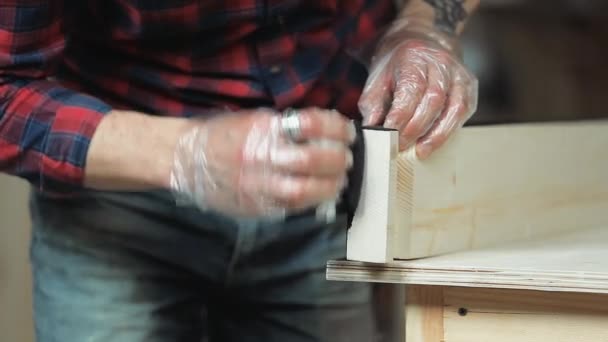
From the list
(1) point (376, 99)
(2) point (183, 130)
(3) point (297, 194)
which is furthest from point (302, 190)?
(1) point (376, 99)

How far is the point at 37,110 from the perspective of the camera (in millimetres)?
676

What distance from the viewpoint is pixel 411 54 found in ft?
2.65

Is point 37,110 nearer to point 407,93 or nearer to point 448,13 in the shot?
point 407,93

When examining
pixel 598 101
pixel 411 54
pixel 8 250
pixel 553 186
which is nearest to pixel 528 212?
pixel 553 186

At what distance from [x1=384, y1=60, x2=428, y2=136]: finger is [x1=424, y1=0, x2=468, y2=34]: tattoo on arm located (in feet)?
0.64

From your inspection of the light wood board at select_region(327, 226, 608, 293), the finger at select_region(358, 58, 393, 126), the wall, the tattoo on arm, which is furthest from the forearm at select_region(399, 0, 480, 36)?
the wall

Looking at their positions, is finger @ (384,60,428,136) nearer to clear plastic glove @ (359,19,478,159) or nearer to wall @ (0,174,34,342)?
clear plastic glove @ (359,19,478,159)

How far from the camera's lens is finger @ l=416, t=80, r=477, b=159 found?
679 millimetres

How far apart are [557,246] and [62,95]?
1.50ft

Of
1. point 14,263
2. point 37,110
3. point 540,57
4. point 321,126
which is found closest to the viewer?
point 321,126

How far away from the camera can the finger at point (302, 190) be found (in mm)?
564

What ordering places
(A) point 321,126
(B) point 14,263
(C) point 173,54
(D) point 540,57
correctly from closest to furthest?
(A) point 321,126 < (C) point 173,54 < (B) point 14,263 < (D) point 540,57

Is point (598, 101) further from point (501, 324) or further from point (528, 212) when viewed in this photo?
point (501, 324)

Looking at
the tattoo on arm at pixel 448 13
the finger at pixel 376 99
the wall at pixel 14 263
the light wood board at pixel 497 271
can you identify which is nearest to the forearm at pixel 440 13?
the tattoo on arm at pixel 448 13
